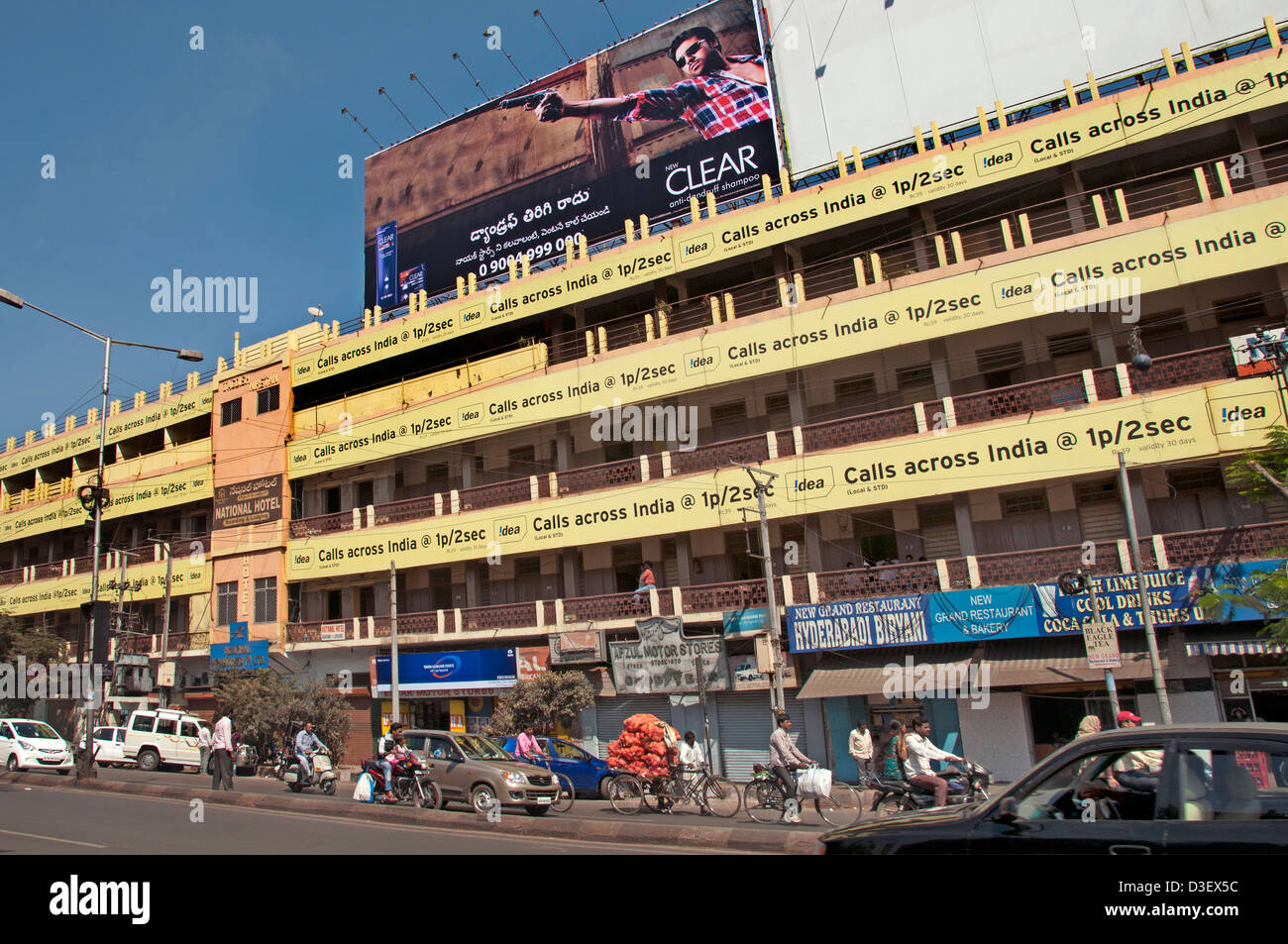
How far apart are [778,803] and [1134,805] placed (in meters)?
10.3

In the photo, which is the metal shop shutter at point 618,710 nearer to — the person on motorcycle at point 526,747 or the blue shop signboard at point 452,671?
the blue shop signboard at point 452,671

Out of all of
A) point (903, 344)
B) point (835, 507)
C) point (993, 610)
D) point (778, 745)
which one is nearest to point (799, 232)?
point (903, 344)

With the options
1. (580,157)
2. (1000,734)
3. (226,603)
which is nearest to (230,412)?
(226,603)

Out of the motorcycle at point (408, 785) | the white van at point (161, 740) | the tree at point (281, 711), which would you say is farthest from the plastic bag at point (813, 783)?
the white van at point (161, 740)

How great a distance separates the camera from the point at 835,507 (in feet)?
73.9

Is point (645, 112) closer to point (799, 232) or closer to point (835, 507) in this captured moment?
point (799, 232)

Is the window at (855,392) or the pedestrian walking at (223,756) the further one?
the window at (855,392)

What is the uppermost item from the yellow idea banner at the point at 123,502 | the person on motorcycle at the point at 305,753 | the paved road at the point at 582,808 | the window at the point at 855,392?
the yellow idea banner at the point at 123,502

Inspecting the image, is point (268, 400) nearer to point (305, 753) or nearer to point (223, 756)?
point (223, 756)

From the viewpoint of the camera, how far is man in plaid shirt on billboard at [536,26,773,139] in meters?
30.2

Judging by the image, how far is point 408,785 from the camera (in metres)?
16.6

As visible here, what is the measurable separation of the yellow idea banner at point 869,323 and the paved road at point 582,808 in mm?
11637

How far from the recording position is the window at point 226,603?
→ 34.6 meters

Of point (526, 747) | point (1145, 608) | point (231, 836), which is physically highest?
point (1145, 608)
